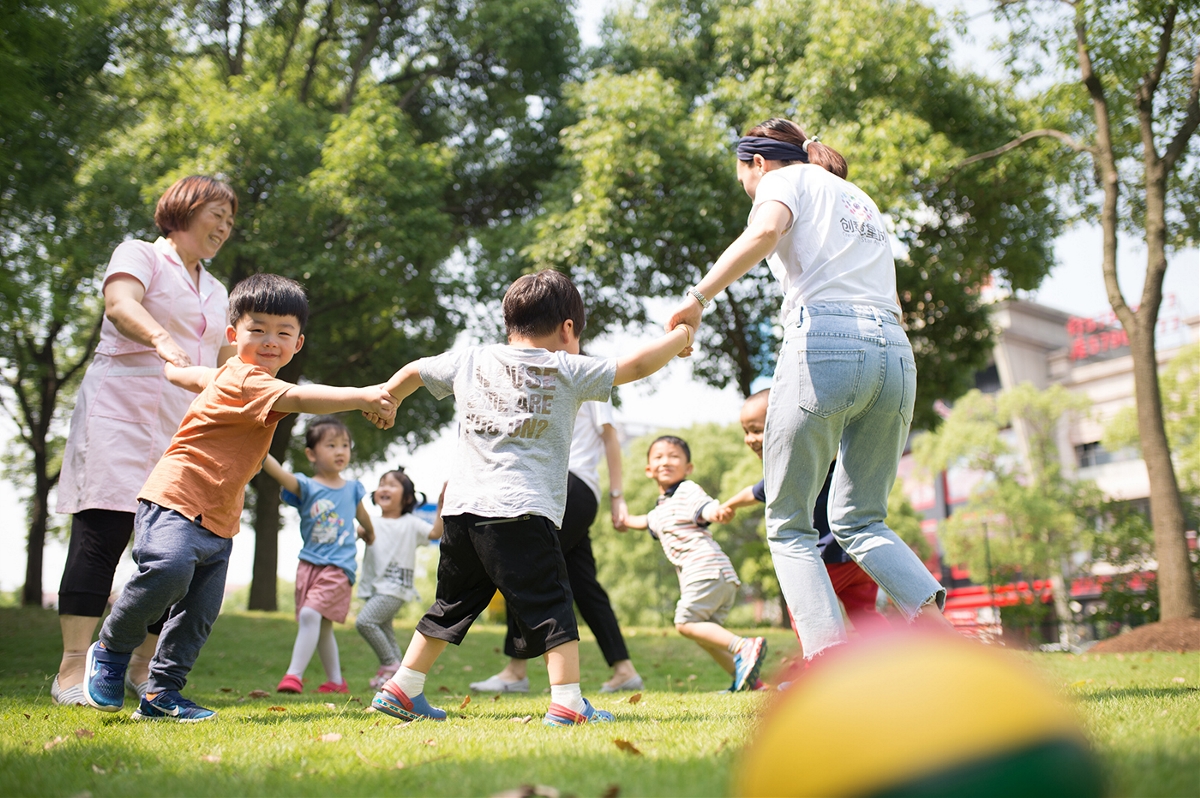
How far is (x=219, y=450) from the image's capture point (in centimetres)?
382

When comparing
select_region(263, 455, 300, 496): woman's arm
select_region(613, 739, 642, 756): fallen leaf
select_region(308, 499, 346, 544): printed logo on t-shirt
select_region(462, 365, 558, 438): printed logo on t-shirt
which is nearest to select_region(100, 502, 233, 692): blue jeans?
select_region(462, 365, 558, 438): printed logo on t-shirt

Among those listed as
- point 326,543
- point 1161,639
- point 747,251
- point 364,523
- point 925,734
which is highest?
point 747,251

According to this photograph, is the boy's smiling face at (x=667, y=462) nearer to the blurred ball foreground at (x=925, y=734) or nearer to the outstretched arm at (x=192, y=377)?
the outstretched arm at (x=192, y=377)

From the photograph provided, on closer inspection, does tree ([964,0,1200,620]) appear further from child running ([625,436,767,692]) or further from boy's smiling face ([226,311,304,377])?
boy's smiling face ([226,311,304,377])

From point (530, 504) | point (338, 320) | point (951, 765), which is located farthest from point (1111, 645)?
point (338, 320)

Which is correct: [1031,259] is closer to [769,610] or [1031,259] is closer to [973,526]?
[973,526]

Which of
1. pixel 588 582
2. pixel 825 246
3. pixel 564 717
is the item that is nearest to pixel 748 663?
pixel 588 582

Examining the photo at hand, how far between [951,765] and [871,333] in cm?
243

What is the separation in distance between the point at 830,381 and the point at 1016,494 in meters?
35.3

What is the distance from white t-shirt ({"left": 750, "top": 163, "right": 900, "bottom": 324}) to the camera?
143 inches

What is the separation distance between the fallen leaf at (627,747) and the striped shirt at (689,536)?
2969mm

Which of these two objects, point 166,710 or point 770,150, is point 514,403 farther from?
point 166,710

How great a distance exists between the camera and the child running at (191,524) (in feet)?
11.8

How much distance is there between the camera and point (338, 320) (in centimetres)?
1761
